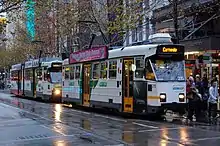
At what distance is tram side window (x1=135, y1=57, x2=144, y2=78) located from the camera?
20250mm

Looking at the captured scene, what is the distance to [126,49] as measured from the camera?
71.2 ft

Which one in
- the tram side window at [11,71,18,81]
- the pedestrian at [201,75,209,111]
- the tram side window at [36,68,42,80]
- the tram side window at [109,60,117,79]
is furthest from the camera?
the tram side window at [11,71,18,81]

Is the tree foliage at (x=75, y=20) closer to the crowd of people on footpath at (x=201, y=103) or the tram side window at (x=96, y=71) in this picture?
the tram side window at (x=96, y=71)

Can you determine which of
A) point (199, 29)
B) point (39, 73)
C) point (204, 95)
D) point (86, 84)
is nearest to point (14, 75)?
point (39, 73)

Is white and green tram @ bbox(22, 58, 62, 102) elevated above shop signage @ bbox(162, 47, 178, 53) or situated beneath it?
situated beneath

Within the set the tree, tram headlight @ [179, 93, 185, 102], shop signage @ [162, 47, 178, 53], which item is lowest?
tram headlight @ [179, 93, 185, 102]

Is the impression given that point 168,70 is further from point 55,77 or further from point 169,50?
point 55,77

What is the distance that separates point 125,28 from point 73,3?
8.31m

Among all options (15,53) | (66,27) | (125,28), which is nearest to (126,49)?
(125,28)

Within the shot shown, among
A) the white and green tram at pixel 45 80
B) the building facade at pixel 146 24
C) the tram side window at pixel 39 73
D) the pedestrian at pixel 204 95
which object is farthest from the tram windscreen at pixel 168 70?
A: the tram side window at pixel 39 73

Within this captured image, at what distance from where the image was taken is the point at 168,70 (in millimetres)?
20031

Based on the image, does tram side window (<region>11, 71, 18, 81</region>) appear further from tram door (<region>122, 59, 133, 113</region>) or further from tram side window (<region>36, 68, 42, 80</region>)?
tram door (<region>122, 59, 133, 113</region>)

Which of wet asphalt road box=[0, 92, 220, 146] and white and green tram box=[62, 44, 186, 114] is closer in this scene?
wet asphalt road box=[0, 92, 220, 146]

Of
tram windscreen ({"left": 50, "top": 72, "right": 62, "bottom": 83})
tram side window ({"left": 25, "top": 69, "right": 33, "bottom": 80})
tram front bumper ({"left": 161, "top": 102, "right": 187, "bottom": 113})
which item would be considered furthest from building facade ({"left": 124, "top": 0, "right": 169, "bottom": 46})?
tram front bumper ({"left": 161, "top": 102, "right": 187, "bottom": 113})
